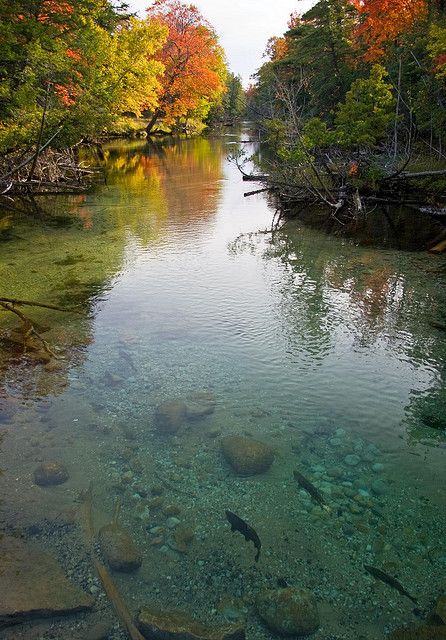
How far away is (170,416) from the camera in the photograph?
519 centimetres

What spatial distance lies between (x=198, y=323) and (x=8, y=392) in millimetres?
3155

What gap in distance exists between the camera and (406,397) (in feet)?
18.7

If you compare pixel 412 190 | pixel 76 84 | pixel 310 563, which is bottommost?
pixel 310 563

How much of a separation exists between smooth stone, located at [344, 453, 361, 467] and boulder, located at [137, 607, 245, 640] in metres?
2.01

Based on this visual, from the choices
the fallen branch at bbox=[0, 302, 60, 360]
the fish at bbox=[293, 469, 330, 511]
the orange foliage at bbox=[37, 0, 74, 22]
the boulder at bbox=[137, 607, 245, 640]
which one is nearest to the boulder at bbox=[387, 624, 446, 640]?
the boulder at bbox=[137, 607, 245, 640]

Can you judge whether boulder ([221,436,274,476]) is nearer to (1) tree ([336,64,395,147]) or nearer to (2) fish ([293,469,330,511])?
(2) fish ([293,469,330,511])

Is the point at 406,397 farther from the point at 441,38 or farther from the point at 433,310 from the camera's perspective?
the point at 441,38

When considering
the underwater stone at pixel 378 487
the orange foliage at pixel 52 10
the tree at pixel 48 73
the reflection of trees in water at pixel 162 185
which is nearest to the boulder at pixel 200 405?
the underwater stone at pixel 378 487

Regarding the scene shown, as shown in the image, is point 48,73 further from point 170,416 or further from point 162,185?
point 170,416

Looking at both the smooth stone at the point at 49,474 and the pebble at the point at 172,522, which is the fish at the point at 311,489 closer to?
the pebble at the point at 172,522

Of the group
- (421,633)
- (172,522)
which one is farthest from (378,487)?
(172,522)

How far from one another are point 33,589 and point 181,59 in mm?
54657

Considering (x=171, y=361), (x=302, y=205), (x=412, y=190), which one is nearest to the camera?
(x=171, y=361)

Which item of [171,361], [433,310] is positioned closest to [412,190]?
[433,310]
